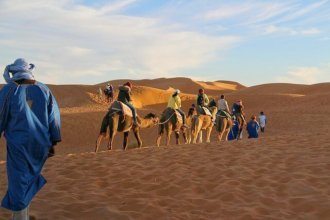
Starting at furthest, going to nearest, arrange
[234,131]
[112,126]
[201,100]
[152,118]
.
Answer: [234,131], [201,100], [152,118], [112,126]

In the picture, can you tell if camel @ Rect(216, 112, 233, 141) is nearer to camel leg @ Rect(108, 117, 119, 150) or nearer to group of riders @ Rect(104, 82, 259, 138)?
group of riders @ Rect(104, 82, 259, 138)

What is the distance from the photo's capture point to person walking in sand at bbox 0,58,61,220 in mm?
5699

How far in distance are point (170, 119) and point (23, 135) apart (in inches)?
515

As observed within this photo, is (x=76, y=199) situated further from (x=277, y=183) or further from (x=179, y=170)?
(x=277, y=183)

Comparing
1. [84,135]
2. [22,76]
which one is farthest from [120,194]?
[84,135]

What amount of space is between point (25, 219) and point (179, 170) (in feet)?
14.1

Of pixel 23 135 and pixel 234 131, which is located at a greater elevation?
pixel 23 135

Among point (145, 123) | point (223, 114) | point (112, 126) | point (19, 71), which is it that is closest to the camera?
point (19, 71)

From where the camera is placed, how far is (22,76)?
585cm

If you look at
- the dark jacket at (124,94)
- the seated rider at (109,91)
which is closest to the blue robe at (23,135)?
the dark jacket at (124,94)

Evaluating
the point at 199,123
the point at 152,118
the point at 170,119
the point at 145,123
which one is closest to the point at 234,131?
the point at 199,123

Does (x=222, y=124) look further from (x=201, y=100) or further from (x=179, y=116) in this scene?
(x=179, y=116)

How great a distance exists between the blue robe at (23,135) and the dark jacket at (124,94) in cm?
955

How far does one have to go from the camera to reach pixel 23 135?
18.8 ft
